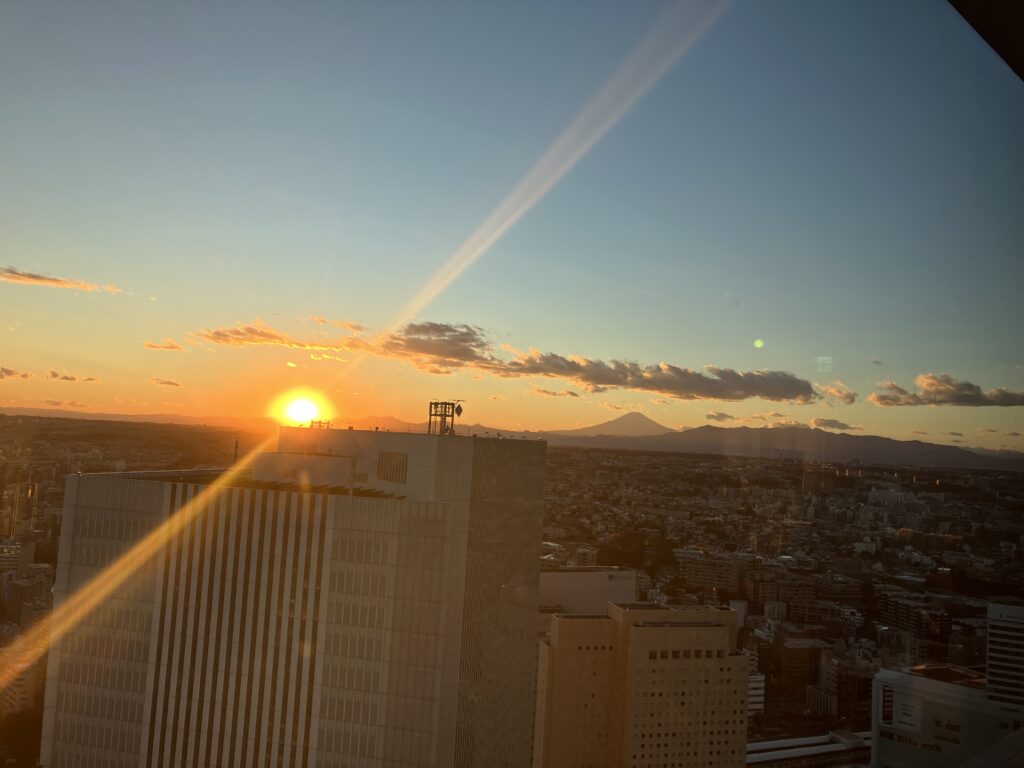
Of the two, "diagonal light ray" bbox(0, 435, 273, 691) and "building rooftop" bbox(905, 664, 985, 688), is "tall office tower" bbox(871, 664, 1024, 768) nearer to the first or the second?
"building rooftop" bbox(905, 664, 985, 688)

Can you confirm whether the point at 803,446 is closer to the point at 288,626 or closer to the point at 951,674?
the point at 951,674

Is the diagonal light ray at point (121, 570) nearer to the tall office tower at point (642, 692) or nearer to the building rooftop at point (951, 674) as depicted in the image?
the building rooftop at point (951, 674)

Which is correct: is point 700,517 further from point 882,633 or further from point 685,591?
point 882,633

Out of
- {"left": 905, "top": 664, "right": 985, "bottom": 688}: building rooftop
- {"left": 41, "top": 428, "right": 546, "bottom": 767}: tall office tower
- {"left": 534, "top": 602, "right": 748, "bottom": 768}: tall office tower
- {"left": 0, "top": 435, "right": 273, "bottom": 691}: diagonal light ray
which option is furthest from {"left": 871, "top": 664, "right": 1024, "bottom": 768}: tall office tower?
{"left": 0, "top": 435, "right": 273, "bottom": 691}: diagonal light ray

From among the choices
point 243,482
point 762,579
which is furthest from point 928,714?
point 762,579

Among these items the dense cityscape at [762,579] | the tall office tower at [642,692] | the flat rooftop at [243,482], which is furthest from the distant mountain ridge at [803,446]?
the flat rooftop at [243,482]

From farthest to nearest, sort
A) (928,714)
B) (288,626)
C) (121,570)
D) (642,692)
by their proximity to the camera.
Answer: (642,692) < (121,570) < (288,626) < (928,714)

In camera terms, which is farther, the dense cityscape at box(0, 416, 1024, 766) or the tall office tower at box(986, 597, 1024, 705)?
the dense cityscape at box(0, 416, 1024, 766)
